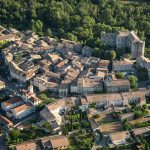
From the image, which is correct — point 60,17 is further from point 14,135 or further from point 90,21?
point 14,135

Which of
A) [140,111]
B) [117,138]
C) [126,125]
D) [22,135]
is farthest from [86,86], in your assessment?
[22,135]

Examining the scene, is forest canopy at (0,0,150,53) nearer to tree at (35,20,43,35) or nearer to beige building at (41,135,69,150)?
tree at (35,20,43,35)

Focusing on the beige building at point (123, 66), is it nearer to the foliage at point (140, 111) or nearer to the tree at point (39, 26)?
the foliage at point (140, 111)

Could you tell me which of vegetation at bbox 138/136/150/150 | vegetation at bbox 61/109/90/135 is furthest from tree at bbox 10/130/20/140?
vegetation at bbox 138/136/150/150

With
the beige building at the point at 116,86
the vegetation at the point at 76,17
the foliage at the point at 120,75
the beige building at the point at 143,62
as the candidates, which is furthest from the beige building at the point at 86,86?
the vegetation at the point at 76,17

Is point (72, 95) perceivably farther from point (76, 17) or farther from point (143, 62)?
point (76, 17)
